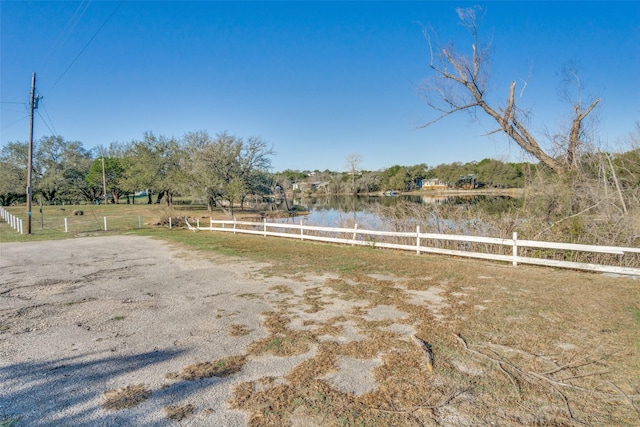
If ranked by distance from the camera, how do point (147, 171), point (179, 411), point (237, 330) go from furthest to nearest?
point (147, 171) → point (237, 330) → point (179, 411)

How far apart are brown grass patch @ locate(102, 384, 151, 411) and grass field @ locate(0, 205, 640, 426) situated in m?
0.84

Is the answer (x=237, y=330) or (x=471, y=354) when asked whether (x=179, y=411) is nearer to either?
(x=237, y=330)

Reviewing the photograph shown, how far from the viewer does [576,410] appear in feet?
10.3

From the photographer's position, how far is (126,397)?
338cm

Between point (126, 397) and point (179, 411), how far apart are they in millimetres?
605

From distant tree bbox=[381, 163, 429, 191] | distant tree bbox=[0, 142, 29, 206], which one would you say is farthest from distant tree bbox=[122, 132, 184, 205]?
distant tree bbox=[381, 163, 429, 191]

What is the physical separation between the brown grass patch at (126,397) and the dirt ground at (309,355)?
→ 2cm

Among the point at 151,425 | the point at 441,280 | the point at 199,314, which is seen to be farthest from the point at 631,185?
the point at 151,425

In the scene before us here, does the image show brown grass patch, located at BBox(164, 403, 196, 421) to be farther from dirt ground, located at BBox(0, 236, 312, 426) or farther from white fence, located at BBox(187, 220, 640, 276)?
white fence, located at BBox(187, 220, 640, 276)

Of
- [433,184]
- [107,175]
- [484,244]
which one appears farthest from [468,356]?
[433,184]

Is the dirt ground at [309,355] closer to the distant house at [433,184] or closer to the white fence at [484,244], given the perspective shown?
the white fence at [484,244]

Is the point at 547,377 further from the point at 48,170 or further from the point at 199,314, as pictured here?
the point at 48,170

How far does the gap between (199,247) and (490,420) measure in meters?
12.5

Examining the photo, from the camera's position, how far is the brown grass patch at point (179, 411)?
3064mm
